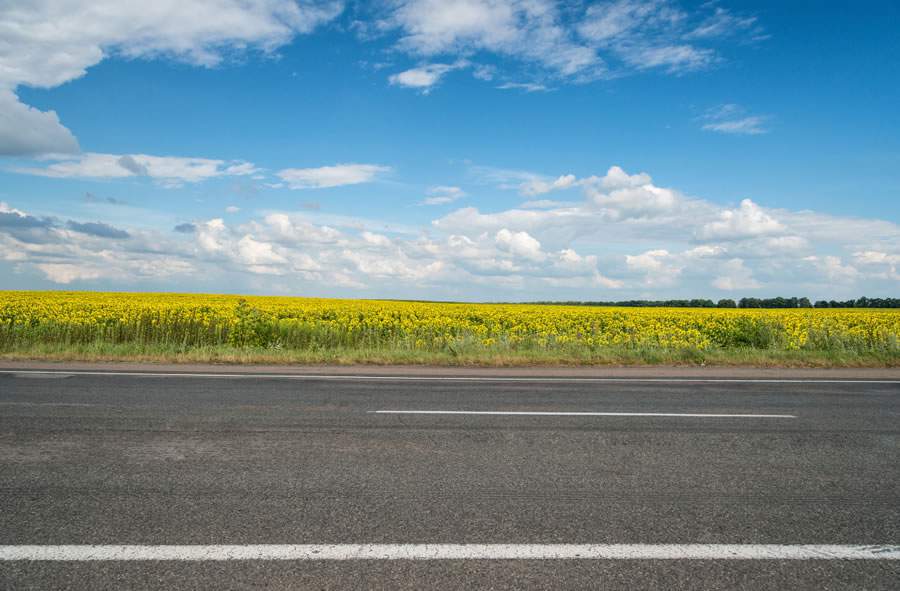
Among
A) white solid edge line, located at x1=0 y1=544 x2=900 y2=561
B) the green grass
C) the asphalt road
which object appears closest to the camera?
the asphalt road

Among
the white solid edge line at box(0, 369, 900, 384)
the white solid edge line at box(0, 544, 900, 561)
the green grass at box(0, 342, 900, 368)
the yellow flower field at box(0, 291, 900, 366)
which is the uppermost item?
the yellow flower field at box(0, 291, 900, 366)

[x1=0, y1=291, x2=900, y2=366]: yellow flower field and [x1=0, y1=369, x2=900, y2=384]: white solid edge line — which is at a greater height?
[x1=0, y1=291, x2=900, y2=366]: yellow flower field

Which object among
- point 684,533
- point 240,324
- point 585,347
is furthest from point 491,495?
point 240,324

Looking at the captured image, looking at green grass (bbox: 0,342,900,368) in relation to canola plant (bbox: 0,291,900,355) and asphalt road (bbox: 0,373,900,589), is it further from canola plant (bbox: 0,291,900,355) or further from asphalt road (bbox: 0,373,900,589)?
asphalt road (bbox: 0,373,900,589)

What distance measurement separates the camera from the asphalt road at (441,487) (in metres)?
3.22

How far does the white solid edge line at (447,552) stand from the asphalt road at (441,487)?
0.20 ft

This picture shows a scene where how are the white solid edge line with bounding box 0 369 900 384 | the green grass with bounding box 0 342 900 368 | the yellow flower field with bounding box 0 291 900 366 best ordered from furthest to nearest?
the yellow flower field with bounding box 0 291 900 366
the green grass with bounding box 0 342 900 368
the white solid edge line with bounding box 0 369 900 384

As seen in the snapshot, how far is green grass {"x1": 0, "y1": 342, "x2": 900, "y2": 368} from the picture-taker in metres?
14.0

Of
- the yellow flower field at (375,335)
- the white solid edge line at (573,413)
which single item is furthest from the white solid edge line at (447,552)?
the yellow flower field at (375,335)

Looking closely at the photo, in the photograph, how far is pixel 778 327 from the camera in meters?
19.8

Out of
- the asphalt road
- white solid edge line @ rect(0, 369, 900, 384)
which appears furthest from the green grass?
the asphalt road

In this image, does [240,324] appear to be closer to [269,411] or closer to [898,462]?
[269,411]

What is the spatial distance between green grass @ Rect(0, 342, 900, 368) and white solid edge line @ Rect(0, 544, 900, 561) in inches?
413

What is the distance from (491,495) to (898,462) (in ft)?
12.7
